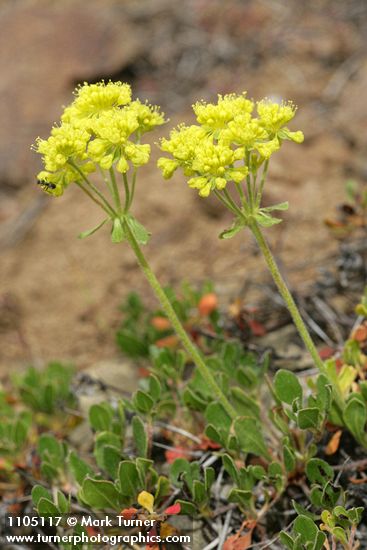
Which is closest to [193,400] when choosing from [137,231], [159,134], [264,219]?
[137,231]

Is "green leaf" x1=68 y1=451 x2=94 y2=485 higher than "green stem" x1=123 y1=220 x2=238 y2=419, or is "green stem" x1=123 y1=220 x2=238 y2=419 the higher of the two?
"green stem" x1=123 y1=220 x2=238 y2=419

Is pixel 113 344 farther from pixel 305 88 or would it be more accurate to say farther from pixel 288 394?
pixel 305 88

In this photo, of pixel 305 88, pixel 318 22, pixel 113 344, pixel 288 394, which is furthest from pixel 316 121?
pixel 288 394

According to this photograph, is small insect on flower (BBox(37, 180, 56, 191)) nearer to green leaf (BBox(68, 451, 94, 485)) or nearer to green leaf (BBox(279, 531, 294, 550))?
green leaf (BBox(68, 451, 94, 485))

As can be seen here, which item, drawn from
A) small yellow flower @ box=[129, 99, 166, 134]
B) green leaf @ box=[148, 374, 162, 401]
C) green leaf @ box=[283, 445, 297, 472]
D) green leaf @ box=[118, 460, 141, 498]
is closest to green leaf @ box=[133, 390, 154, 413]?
green leaf @ box=[148, 374, 162, 401]

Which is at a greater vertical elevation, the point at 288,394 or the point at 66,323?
the point at 66,323

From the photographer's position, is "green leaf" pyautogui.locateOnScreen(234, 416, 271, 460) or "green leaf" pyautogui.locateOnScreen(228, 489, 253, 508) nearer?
"green leaf" pyautogui.locateOnScreen(228, 489, 253, 508)

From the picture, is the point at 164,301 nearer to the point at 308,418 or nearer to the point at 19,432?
the point at 308,418
